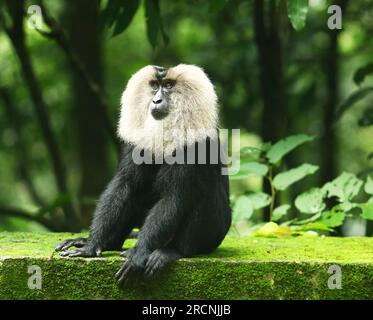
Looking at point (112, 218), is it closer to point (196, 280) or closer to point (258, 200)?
point (196, 280)

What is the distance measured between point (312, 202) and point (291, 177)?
231 millimetres

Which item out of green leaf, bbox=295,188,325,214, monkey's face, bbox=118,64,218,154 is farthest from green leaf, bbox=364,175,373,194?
monkey's face, bbox=118,64,218,154

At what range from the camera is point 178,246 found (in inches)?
147

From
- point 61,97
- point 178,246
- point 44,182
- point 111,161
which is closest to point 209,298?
point 178,246

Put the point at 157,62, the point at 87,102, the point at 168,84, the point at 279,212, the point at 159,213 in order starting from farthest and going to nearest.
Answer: the point at 157,62 < the point at 87,102 < the point at 279,212 < the point at 168,84 < the point at 159,213

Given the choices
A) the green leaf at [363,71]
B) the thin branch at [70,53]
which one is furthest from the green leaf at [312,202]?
the thin branch at [70,53]

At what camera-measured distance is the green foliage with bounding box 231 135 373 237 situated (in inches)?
189

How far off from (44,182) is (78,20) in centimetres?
658

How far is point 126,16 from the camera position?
4852 millimetres

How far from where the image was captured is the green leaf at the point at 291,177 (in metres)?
4.90

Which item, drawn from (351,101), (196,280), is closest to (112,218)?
(196,280)

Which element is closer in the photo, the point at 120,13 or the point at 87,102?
the point at 120,13

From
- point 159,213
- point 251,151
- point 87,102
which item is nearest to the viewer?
point 159,213

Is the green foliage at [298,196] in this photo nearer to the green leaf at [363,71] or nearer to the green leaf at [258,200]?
the green leaf at [258,200]
